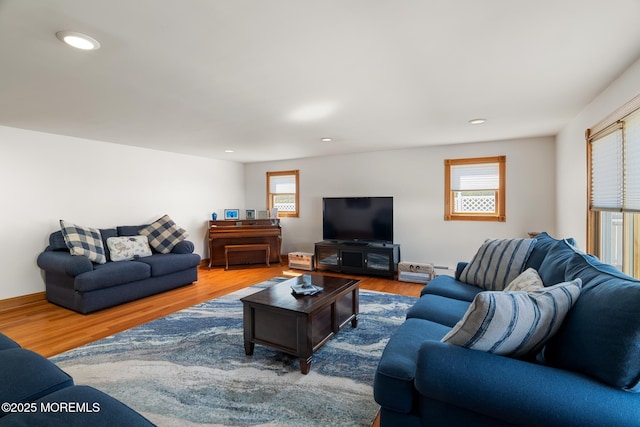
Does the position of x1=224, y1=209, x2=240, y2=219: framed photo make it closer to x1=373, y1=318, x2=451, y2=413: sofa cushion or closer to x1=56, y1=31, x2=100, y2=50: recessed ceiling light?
x1=56, y1=31, x2=100, y2=50: recessed ceiling light

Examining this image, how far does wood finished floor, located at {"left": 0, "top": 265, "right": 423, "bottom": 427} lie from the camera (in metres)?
2.68

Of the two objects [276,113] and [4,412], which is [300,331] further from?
[276,113]

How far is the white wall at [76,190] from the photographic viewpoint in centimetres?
355

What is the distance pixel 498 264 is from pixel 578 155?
185 cm

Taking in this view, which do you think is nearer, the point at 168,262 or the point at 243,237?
the point at 168,262

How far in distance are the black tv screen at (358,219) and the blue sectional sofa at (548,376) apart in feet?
11.5

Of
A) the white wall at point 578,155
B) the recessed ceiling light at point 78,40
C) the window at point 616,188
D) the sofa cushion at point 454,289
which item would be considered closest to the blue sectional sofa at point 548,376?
the sofa cushion at point 454,289

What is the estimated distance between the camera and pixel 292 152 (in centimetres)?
537

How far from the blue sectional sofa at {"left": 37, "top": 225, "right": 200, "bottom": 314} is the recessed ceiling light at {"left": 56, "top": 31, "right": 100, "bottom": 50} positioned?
2548mm

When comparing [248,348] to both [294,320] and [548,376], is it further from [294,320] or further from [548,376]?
[548,376]

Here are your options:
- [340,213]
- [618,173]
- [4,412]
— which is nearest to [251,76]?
[4,412]

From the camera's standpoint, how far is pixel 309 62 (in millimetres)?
1974

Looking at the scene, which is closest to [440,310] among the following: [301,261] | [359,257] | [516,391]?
[516,391]

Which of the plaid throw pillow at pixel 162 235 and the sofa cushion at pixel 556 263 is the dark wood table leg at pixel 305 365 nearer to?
the sofa cushion at pixel 556 263
